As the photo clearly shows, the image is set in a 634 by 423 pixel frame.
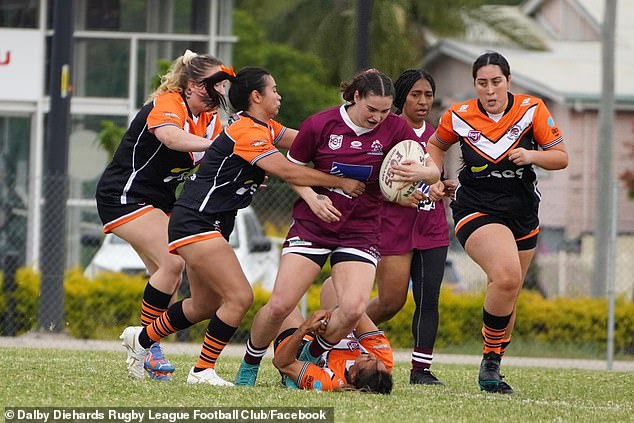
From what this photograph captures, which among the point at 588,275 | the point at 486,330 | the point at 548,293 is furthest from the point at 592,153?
the point at 486,330

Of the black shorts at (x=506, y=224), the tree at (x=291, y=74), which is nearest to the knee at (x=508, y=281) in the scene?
the black shorts at (x=506, y=224)

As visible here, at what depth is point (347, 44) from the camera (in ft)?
111

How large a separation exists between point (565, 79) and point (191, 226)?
86.1 ft

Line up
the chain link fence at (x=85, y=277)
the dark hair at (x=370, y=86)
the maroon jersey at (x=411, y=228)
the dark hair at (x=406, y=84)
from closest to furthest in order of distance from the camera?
the dark hair at (x=370, y=86) < the maroon jersey at (x=411, y=228) < the dark hair at (x=406, y=84) < the chain link fence at (x=85, y=277)

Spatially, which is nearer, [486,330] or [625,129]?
[486,330]

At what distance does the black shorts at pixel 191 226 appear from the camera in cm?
758

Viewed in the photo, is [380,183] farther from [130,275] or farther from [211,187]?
[130,275]

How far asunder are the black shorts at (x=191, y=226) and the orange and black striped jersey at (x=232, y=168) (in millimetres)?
38

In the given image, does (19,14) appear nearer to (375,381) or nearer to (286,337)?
(286,337)

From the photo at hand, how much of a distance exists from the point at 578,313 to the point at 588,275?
12.7 feet

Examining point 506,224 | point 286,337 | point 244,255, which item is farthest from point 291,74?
point 286,337

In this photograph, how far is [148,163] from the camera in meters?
8.38

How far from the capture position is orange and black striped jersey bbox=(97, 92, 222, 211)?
828 cm

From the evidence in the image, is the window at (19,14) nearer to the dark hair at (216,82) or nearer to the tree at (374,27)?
the dark hair at (216,82)
